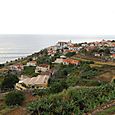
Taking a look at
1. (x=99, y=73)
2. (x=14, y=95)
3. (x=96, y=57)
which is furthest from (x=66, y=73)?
(x=14, y=95)

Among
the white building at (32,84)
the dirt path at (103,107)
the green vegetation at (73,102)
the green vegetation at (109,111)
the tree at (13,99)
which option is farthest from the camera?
the white building at (32,84)

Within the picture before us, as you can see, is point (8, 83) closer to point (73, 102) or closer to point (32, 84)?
point (32, 84)

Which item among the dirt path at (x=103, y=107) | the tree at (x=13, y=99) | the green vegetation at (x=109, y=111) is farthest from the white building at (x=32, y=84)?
the green vegetation at (x=109, y=111)

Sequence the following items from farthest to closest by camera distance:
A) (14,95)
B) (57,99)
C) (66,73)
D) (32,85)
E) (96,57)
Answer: (96,57)
(66,73)
(32,85)
(14,95)
(57,99)

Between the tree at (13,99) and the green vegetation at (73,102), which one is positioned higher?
the green vegetation at (73,102)

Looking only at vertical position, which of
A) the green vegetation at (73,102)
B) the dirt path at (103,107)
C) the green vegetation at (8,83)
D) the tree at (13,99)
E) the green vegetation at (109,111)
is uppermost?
the green vegetation at (109,111)

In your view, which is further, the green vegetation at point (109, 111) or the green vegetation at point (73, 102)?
the green vegetation at point (73, 102)

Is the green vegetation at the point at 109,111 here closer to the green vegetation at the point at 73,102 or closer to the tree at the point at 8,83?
the green vegetation at the point at 73,102

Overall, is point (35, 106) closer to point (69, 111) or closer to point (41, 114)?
point (41, 114)

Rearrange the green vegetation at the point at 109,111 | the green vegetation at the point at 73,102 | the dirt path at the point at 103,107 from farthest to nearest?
the green vegetation at the point at 73,102 → the dirt path at the point at 103,107 → the green vegetation at the point at 109,111
